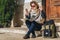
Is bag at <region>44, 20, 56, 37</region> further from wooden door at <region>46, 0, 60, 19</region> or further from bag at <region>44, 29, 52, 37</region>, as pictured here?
wooden door at <region>46, 0, 60, 19</region>

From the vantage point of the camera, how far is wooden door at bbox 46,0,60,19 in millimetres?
11461

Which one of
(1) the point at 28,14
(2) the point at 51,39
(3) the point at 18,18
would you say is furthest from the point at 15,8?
(2) the point at 51,39

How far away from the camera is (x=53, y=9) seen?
11562 millimetres

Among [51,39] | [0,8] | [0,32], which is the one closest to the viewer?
[51,39]

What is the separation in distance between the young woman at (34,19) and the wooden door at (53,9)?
5.92 feet

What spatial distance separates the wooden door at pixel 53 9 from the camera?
1146cm

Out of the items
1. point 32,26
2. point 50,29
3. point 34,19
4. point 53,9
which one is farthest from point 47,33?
point 53,9

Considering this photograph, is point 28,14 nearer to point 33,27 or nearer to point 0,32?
point 33,27

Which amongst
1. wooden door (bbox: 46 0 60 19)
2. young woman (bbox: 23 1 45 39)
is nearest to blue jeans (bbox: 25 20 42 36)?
young woman (bbox: 23 1 45 39)

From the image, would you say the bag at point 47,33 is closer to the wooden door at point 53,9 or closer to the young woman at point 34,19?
the young woman at point 34,19

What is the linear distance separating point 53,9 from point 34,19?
208 cm

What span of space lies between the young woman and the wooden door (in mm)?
1805

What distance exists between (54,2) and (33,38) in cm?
254

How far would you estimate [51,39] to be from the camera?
9328 mm
